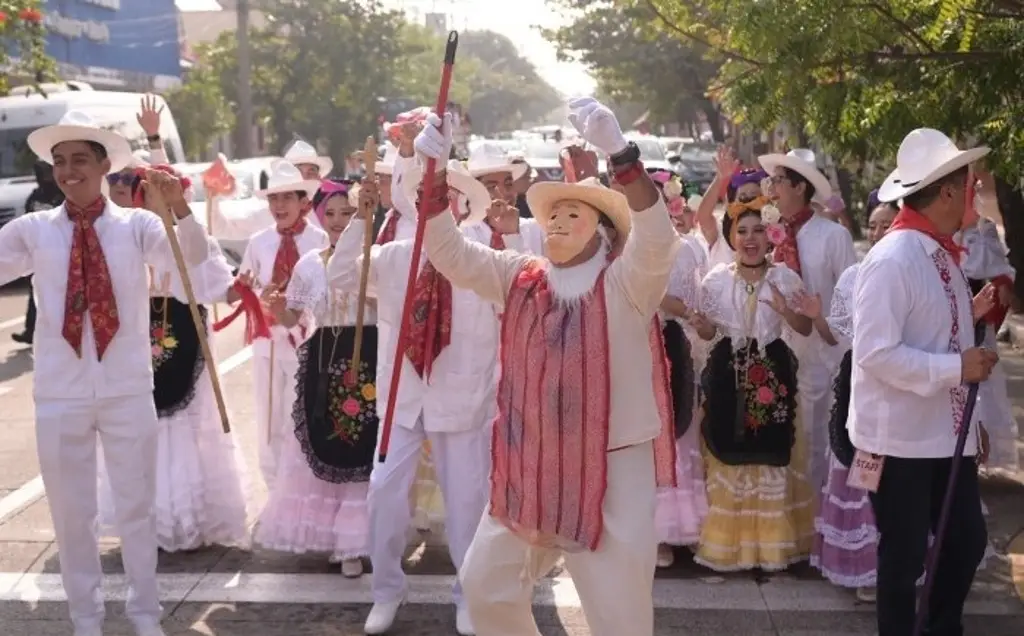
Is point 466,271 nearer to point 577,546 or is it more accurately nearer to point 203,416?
point 577,546

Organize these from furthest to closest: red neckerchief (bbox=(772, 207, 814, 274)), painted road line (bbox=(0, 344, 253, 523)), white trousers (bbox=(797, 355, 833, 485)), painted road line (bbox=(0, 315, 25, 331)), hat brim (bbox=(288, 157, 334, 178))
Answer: painted road line (bbox=(0, 315, 25, 331)) → hat brim (bbox=(288, 157, 334, 178)) → painted road line (bbox=(0, 344, 253, 523)) → red neckerchief (bbox=(772, 207, 814, 274)) → white trousers (bbox=(797, 355, 833, 485))

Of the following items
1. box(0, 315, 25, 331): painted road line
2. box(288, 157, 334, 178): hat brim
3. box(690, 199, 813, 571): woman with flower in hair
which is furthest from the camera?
box(0, 315, 25, 331): painted road line

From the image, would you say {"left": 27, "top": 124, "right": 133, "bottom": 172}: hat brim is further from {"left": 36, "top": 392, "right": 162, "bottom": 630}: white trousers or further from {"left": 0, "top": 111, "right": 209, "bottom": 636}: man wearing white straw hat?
{"left": 36, "top": 392, "right": 162, "bottom": 630}: white trousers

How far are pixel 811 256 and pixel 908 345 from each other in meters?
2.22

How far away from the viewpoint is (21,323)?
15.4 meters

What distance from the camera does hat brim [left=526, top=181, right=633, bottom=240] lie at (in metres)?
4.25

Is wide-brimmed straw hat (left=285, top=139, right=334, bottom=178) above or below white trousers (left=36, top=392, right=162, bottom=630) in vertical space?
above

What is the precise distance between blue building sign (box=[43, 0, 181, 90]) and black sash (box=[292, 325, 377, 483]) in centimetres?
2783

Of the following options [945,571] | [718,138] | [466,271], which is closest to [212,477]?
[466,271]

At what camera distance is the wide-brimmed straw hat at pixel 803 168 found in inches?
263

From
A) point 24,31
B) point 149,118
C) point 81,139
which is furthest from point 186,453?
point 24,31

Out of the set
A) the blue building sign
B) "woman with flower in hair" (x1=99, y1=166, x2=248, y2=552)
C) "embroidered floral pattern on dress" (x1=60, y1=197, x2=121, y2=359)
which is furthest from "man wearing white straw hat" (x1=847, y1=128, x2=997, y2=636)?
the blue building sign

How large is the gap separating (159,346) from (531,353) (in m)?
3.00

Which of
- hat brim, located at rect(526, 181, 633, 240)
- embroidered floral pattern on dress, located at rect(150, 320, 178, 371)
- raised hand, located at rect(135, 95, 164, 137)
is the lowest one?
embroidered floral pattern on dress, located at rect(150, 320, 178, 371)
